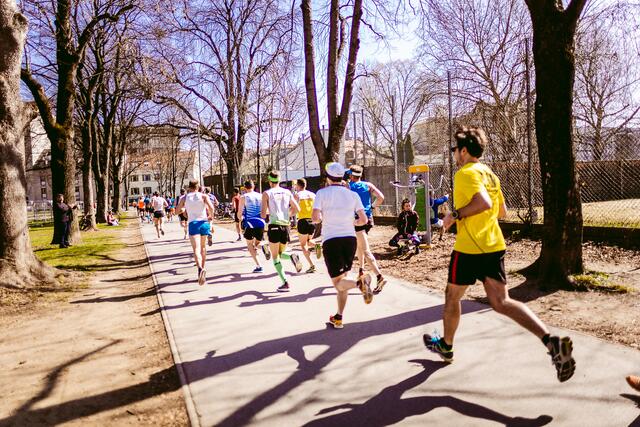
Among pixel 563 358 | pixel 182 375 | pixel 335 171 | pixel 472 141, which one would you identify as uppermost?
pixel 472 141

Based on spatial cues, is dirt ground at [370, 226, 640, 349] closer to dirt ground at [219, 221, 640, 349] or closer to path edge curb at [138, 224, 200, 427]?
dirt ground at [219, 221, 640, 349]

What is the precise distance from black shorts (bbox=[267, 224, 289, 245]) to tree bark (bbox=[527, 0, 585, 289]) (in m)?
4.00

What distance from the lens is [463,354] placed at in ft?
14.5

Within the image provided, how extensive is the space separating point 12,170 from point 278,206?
15.9 feet

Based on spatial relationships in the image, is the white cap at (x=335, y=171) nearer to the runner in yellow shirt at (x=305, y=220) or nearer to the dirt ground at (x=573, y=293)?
the dirt ground at (x=573, y=293)

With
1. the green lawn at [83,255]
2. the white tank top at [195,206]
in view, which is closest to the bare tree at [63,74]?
the green lawn at [83,255]

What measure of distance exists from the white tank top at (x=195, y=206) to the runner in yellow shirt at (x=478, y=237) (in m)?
5.85

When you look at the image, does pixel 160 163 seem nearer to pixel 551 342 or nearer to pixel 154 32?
pixel 154 32

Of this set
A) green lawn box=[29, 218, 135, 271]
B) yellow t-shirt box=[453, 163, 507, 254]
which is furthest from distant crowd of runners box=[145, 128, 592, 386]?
green lawn box=[29, 218, 135, 271]

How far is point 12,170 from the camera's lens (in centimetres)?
861

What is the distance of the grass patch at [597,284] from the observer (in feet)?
20.6

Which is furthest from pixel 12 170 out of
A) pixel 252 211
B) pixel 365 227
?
pixel 365 227

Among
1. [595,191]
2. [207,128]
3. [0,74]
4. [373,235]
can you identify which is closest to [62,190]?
[0,74]

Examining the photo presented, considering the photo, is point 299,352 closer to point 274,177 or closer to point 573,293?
point 573,293
